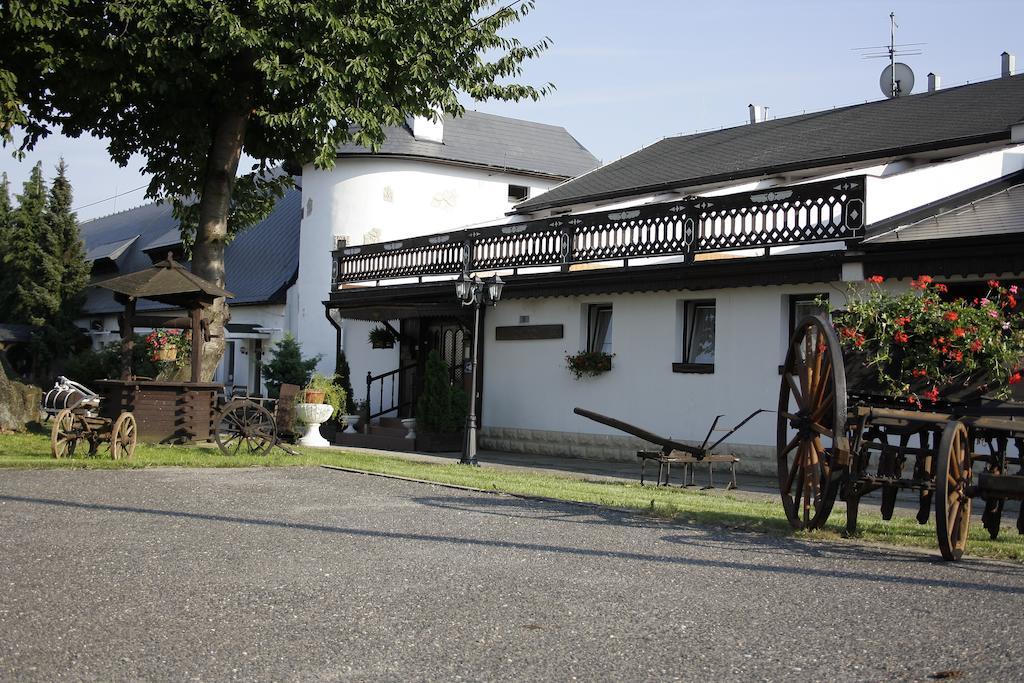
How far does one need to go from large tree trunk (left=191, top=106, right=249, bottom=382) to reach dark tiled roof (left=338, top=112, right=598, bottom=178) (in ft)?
39.7

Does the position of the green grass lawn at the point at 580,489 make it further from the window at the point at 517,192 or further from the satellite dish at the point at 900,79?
the window at the point at 517,192

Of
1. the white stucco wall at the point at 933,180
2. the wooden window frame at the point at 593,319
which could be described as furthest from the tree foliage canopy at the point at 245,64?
the white stucco wall at the point at 933,180

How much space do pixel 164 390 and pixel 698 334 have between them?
8.88 meters

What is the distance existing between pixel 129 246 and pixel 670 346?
33.8 m

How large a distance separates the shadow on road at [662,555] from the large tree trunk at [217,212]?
972 cm

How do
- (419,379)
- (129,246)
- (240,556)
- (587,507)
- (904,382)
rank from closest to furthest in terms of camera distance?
(240,556), (904,382), (587,507), (419,379), (129,246)

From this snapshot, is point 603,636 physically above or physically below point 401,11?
below

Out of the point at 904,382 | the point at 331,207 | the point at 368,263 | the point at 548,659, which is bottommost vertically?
the point at 548,659

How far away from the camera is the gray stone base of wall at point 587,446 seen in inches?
703

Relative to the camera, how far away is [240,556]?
7660 millimetres

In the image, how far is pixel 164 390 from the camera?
1702 centimetres

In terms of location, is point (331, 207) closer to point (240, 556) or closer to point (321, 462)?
point (321, 462)

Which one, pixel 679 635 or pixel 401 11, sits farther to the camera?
pixel 401 11

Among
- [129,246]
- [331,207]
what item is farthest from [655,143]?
[129,246]
